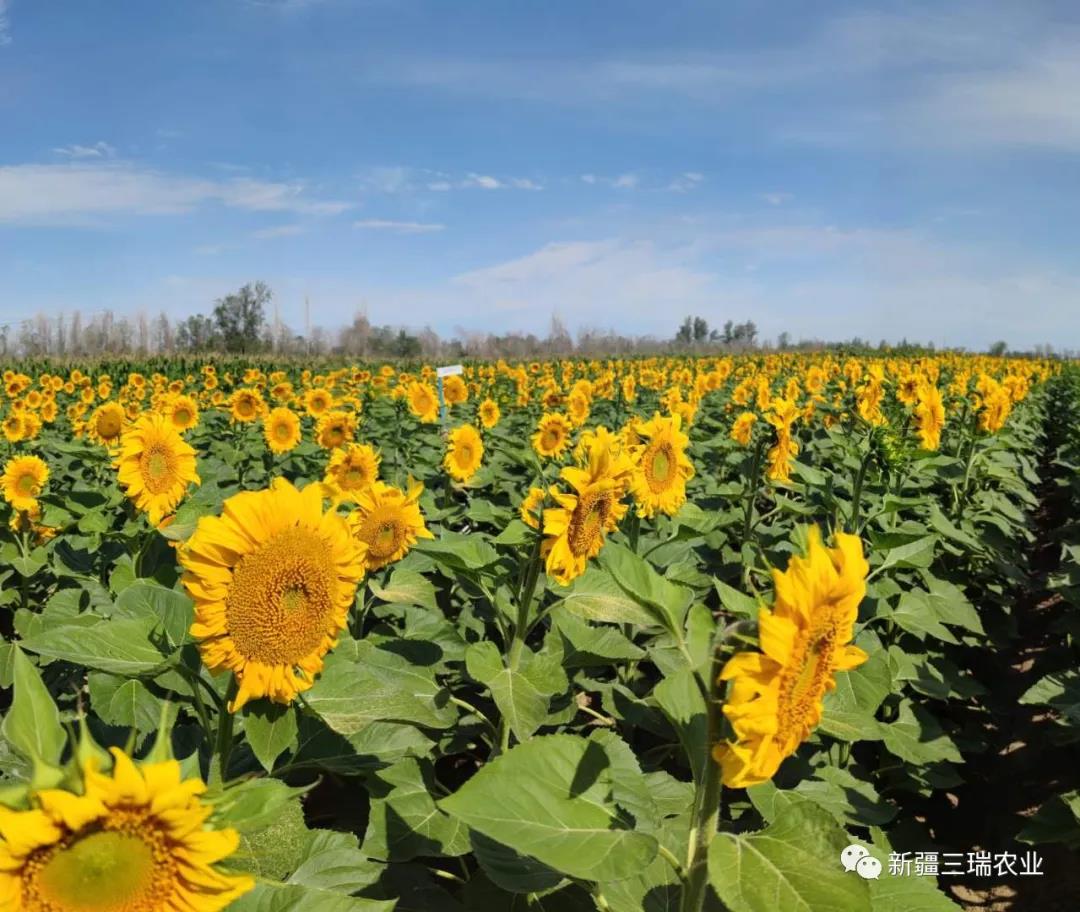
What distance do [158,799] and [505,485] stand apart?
241 inches

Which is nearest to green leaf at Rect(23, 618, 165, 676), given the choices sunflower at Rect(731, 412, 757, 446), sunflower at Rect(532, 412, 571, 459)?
sunflower at Rect(532, 412, 571, 459)

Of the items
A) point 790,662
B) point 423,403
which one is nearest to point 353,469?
point 790,662

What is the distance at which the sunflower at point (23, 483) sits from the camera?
516 cm

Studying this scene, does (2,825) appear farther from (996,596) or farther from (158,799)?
(996,596)

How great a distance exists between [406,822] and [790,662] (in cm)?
150

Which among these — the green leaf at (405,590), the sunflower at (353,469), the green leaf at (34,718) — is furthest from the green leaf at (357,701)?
the sunflower at (353,469)

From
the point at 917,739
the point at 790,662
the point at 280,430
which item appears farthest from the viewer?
the point at 280,430

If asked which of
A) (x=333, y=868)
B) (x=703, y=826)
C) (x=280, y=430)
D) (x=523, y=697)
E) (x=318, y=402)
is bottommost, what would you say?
(x=333, y=868)

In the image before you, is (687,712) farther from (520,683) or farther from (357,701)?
(520,683)

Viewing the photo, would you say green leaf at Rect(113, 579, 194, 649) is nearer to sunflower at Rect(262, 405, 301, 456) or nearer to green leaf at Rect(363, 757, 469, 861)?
green leaf at Rect(363, 757, 469, 861)

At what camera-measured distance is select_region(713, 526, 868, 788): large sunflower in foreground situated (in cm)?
123

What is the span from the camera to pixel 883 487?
5480 millimetres

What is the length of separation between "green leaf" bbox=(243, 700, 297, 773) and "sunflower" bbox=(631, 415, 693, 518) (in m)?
2.65

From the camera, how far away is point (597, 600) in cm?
265
